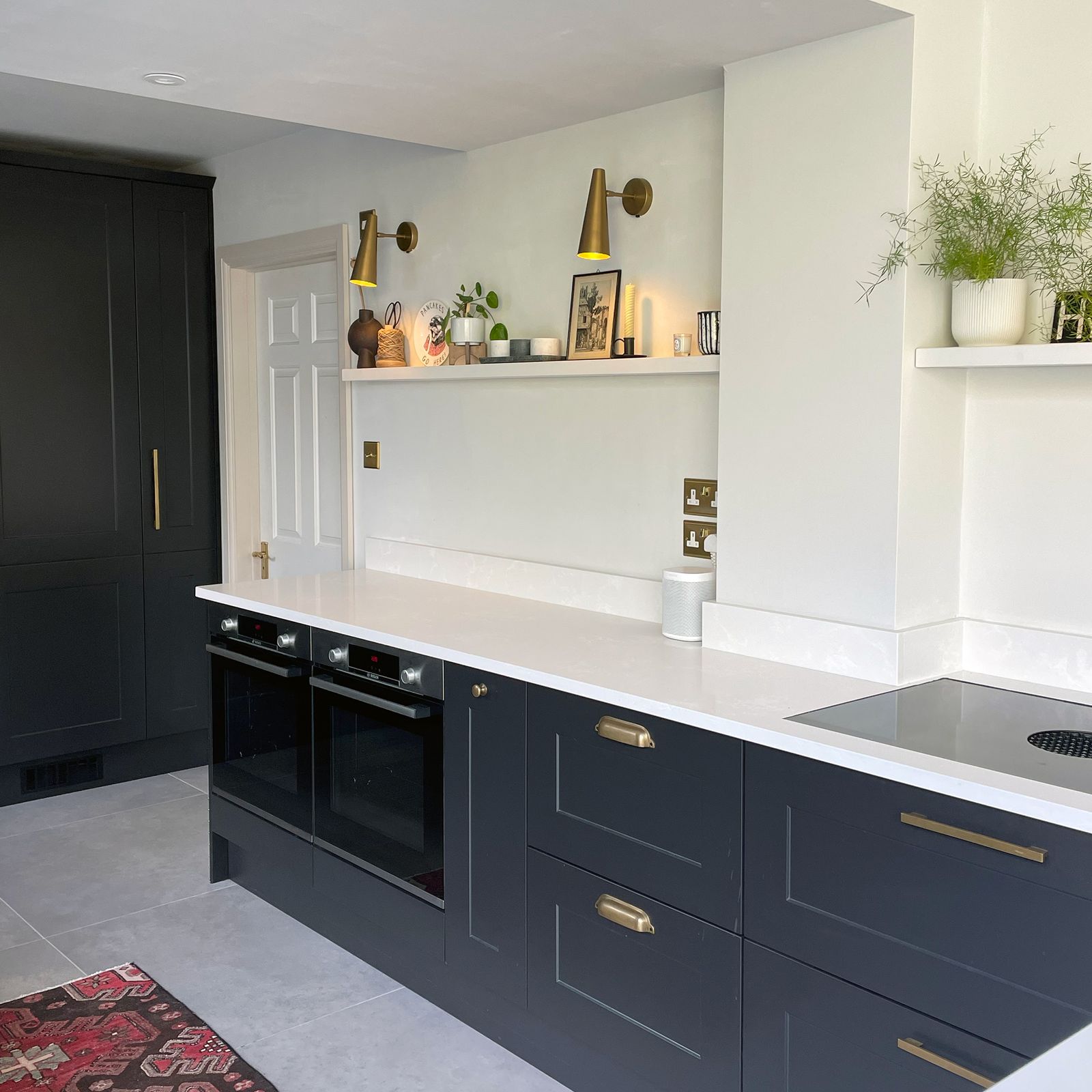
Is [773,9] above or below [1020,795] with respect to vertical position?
above

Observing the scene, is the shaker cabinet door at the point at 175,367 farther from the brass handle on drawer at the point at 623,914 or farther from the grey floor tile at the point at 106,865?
the brass handle on drawer at the point at 623,914

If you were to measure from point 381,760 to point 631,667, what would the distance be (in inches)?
30.9

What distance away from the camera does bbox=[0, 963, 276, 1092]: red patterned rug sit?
2.51 meters

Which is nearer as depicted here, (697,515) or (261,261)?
(697,515)

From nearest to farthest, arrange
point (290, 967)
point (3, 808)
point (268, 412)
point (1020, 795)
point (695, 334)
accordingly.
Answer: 1. point (1020, 795)
2. point (695, 334)
3. point (290, 967)
4. point (3, 808)
5. point (268, 412)

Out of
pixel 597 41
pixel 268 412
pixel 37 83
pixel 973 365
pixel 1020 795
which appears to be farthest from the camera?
pixel 268 412

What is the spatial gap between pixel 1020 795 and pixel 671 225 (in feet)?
5.65

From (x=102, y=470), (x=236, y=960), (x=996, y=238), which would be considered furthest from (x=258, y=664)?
(x=996, y=238)

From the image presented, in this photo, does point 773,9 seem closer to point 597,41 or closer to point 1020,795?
point 597,41

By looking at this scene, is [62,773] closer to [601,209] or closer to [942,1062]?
[601,209]

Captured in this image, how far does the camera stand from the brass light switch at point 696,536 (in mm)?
2814

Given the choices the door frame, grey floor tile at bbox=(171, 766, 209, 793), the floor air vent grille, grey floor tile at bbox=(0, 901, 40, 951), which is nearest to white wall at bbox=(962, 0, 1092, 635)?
grey floor tile at bbox=(0, 901, 40, 951)

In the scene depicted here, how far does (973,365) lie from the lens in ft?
7.00

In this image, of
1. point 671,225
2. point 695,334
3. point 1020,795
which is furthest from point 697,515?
point 1020,795
